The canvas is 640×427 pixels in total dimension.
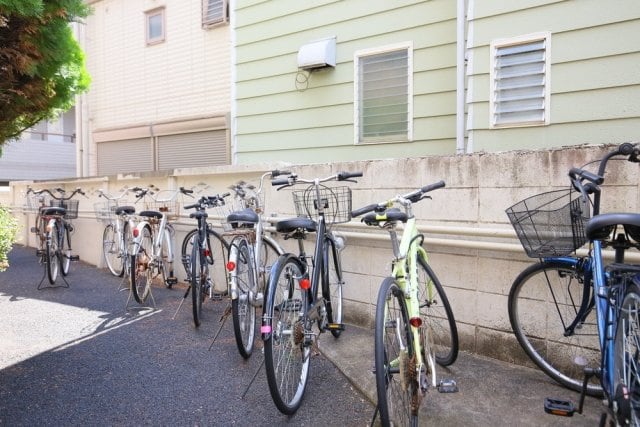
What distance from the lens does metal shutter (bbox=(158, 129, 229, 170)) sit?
8094 mm

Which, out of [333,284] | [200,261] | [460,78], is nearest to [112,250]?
[200,261]

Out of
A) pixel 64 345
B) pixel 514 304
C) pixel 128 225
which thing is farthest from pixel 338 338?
pixel 128 225

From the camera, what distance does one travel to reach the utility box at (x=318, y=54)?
574cm

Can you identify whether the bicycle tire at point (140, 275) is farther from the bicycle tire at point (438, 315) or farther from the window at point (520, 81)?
the window at point (520, 81)

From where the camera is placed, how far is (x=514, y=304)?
9.90ft

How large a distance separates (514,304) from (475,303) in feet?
1.22

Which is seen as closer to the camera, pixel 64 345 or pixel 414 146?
pixel 64 345

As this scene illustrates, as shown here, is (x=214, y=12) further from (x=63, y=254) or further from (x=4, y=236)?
(x=4, y=236)

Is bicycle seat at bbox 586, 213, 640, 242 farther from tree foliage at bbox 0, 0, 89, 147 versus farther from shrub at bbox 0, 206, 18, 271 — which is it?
shrub at bbox 0, 206, 18, 271

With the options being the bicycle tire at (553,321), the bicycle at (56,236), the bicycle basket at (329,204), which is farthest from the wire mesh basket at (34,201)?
the bicycle tire at (553,321)

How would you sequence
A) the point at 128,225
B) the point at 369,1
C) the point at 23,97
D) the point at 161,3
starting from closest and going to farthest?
the point at 23,97 → the point at 369,1 → the point at 128,225 → the point at 161,3

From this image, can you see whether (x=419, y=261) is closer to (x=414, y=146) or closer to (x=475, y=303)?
(x=475, y=303)

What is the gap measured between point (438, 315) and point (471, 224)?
0.72m

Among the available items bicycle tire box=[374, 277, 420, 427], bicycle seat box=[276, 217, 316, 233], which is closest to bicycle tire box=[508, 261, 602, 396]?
bicycle tire box=[374, 277, 420, 427]
